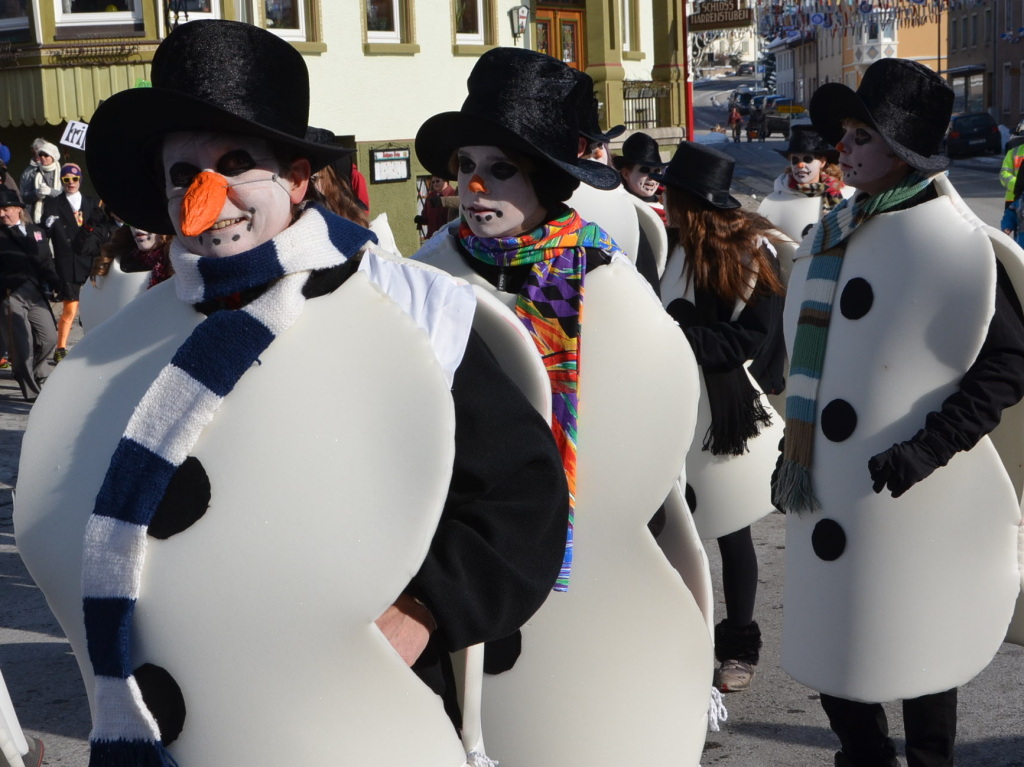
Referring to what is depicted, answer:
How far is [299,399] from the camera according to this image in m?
1.89

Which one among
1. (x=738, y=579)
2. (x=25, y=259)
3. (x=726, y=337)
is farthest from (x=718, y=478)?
(x=25, y=259)

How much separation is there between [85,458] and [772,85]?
109 m

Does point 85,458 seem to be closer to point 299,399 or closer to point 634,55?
point 299,399

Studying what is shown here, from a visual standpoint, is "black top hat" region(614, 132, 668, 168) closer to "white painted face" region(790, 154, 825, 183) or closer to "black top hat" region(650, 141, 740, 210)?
"white painted face" region(790, 154, 825, 183)

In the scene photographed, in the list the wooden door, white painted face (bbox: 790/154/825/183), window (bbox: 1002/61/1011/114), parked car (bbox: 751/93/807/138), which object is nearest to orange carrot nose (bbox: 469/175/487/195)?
white painted face (bbox: 790/154/825/183)

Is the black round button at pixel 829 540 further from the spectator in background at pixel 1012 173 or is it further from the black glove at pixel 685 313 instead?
the spectator in background at pixel 1012 173

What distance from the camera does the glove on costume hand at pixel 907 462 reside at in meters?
3.29

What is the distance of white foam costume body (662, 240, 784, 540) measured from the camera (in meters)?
4.88

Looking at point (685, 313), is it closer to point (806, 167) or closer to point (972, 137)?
point (806, 167)

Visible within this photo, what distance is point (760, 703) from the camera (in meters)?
4.67

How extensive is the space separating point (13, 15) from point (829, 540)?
17.1 m

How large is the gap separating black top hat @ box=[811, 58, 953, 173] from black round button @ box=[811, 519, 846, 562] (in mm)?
979

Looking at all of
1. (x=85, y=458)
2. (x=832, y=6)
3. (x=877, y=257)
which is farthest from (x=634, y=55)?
(x=85, y=458)

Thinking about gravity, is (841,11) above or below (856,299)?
above
